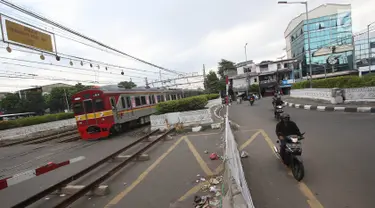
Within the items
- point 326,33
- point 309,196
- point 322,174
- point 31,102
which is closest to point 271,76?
point 326,33

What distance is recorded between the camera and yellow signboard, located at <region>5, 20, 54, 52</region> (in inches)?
306

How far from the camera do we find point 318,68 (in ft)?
171

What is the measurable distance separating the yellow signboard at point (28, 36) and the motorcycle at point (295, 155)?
359 inches

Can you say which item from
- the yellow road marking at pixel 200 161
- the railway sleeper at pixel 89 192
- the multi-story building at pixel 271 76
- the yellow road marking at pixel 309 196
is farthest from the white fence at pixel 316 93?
the multi-story building at pixel 271 76

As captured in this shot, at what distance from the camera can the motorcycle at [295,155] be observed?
13.6ft

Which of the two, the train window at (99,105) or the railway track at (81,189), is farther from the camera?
the train window at (99,105)

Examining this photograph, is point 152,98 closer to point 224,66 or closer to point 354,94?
point 354,94

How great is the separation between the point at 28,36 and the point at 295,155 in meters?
9.52

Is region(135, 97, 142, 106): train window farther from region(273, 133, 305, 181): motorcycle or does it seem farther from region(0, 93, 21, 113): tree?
region(0, 93, 21, 113): tree

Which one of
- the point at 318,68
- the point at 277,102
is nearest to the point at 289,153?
the point at 277,102

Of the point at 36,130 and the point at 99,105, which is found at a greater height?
the point at 99,105

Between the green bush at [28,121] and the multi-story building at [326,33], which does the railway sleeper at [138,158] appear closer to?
the green bush at [28,121]

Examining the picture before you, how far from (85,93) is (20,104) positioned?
158 feet

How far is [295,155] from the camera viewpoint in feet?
14.3
